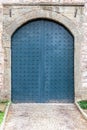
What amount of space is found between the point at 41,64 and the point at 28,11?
1729 millimetres

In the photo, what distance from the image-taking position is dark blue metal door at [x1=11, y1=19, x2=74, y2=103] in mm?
12906

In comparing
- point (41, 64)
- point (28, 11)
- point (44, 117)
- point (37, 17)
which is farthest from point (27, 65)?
point (44, 117)

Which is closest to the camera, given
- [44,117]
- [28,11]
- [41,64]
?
[44,117]

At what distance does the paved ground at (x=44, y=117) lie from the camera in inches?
381

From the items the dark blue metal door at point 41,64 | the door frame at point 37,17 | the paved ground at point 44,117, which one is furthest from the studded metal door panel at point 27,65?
the paved ground at point 44,117

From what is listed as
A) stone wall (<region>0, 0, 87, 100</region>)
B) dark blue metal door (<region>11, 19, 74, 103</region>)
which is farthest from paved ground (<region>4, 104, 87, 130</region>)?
stone wall (<region>0, 0, 87, 100</region>)

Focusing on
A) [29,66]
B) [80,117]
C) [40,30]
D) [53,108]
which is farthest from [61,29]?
[80,117]

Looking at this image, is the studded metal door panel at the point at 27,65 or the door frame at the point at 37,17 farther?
the studded metal door panel at the point at 27,65

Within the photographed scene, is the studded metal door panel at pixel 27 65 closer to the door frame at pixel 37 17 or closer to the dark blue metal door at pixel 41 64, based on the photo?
the dark blue metal door at pixel 41 64

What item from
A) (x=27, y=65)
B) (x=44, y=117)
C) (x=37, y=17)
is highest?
(x=37, y=17)

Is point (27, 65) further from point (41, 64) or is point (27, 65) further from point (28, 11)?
point (28, 11)

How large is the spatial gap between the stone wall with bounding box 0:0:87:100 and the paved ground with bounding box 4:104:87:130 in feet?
2.37

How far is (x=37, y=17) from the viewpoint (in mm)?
12758

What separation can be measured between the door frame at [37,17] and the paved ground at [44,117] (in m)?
0.76
